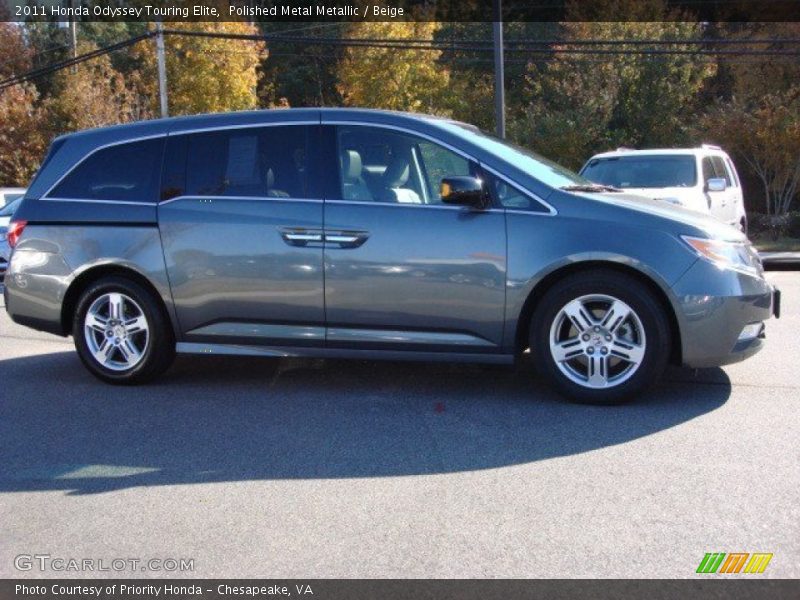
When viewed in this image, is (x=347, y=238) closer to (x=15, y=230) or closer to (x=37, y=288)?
(x=37, y=288)

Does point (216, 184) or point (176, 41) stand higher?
point (176, 41)

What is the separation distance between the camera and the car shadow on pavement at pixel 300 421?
5.23m

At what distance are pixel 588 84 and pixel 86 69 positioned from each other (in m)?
18.2

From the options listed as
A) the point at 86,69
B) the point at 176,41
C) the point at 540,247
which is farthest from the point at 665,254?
the point at 86,69

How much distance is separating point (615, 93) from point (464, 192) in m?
27.1

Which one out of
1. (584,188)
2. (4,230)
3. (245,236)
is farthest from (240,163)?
(4,230)

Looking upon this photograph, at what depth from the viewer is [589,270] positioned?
6195 millimetres

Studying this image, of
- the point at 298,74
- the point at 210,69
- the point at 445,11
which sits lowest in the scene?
the point at 210,69

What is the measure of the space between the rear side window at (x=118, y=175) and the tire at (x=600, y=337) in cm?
295

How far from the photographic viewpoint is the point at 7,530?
442 cm

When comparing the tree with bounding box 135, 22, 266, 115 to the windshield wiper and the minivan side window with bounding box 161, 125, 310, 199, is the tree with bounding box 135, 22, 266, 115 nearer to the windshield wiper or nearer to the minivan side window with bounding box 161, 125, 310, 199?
the minivan side window with bounding box 161, 125, 310, 199

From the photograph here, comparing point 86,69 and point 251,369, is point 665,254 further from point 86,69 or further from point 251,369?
point 86,69

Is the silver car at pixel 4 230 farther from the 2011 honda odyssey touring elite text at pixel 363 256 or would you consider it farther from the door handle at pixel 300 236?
the door handle at pixel 300 236
